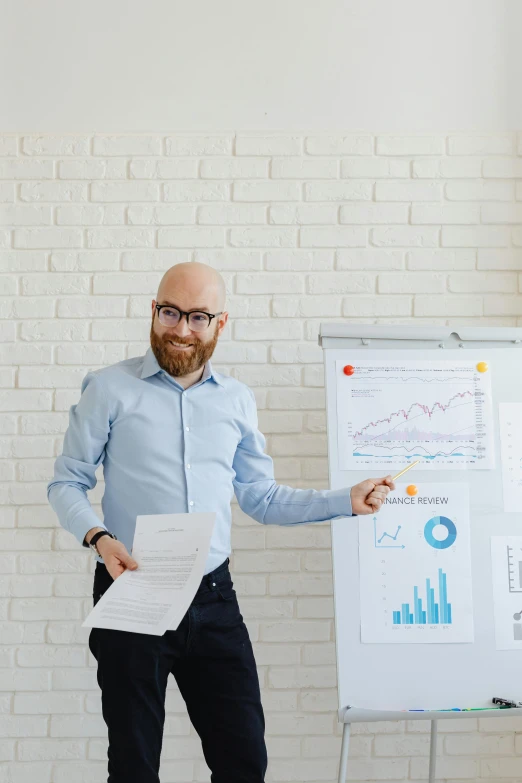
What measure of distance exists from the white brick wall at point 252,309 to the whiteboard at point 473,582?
1.26 ft

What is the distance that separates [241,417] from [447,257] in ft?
3.49

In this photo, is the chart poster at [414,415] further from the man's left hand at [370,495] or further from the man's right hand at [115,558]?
the man's right hand at [115,558]

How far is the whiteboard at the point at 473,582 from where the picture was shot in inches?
83.6

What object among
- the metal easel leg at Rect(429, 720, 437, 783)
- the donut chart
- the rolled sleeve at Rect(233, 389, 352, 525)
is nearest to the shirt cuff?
the rolled sleeve at Rect(233, 389, 352, 525)

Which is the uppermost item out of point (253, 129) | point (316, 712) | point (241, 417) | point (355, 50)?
point (355, 50)

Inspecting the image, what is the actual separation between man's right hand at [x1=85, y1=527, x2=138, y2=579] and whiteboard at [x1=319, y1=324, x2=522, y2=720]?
2.22 feet

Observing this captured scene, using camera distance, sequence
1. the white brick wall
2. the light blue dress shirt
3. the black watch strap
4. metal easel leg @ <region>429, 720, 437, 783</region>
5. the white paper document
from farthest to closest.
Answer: the white brick wall → metal easel leg @ <region>429, 720, 437, 783</region> → the light blue dress shirt → the black watch strap → the white paper document

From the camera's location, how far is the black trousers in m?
1.80

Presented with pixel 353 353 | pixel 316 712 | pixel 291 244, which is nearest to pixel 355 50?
pixel 291 244

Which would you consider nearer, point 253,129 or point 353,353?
point 353,353

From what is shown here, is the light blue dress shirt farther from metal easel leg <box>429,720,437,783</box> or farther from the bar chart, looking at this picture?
metal easel leg <box>429,720,437,783</box>

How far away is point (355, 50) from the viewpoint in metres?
2.75

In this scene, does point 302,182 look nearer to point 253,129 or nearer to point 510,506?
point 253,129

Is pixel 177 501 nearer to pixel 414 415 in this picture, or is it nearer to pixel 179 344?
pixel 179 344
